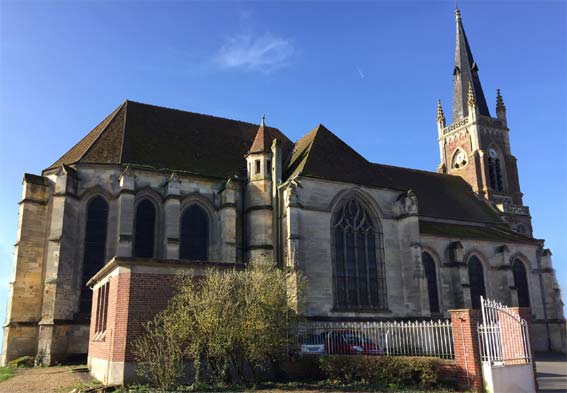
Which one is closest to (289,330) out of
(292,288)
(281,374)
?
(281,374)

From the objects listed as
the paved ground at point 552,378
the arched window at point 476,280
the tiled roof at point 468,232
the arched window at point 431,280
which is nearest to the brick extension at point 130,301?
the paved ground at point 552,378

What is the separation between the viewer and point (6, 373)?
60.6ft

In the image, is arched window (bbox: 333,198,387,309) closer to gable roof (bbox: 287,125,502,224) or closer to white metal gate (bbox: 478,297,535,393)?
gable roof (bbox: 287,125,502,224)

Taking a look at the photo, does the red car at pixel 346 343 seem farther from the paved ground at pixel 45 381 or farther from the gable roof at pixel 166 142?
the gable roof at pixel 166 142

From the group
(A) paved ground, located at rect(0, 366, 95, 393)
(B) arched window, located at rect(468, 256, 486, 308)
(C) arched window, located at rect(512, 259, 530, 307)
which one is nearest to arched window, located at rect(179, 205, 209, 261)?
(A) paved ground, located at rect(0, 366, 95, 393)

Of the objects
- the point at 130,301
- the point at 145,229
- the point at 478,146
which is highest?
the point at 478,146

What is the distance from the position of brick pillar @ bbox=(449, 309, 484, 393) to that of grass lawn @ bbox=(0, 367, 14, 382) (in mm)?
14759

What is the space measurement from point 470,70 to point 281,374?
43.0 meters

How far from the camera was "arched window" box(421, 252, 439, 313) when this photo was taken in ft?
99.1

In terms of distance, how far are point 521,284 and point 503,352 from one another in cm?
2395

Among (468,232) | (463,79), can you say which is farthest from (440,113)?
(468,232)

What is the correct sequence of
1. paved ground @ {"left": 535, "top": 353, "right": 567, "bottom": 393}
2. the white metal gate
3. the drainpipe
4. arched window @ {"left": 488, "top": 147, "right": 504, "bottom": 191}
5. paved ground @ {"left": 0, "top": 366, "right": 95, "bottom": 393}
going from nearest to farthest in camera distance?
1. the white metal gate
2. paved ground @ {"left": 0, "top": 366, "right": 95, "bottom": 393}
3. paved ground @ {"left": 535, "top": 353, "right": 567, "bottom": 393}
4. the drainpipe
5. arched window @ {"left": 488, "top": 147, "right": 504, "bottom": 191}

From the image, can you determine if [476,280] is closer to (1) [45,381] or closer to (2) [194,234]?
(2) [194,234]

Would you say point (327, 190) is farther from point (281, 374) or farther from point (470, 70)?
point (470, 70)
